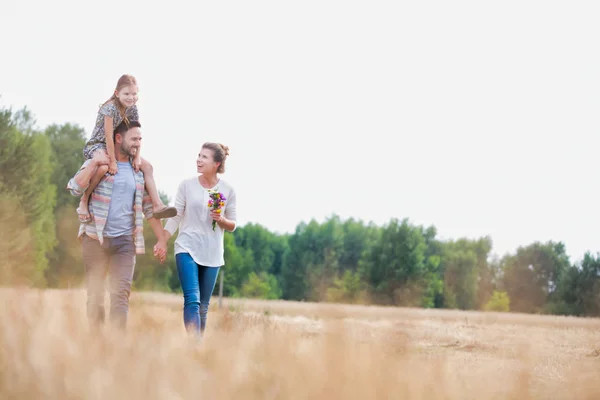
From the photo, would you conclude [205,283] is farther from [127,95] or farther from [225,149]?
[127,95]

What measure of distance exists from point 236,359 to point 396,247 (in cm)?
7329

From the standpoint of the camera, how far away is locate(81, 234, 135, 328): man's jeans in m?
6.58

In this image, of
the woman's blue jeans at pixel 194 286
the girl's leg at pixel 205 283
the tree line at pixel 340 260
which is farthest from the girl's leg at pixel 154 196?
the tree line at pixel 340 260

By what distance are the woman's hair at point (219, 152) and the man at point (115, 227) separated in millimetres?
→ 1161

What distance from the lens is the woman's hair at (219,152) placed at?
7.92 m

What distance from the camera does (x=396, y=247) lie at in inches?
2987

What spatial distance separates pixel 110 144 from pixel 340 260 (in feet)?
301

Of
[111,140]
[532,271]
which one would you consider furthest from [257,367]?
[532,271]

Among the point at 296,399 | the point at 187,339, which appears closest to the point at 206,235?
the point at 187,339

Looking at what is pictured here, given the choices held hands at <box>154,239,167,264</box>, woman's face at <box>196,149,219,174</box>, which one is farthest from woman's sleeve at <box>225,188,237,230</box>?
held hands at <box>154,239,167,264</box>

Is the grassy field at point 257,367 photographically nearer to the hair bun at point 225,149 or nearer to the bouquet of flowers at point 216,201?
the bouquet of flowers at point 216,201

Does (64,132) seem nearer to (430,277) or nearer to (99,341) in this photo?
(430,277)

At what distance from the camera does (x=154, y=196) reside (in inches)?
270

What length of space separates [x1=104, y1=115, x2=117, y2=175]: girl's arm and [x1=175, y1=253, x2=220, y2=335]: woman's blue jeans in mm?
1212
